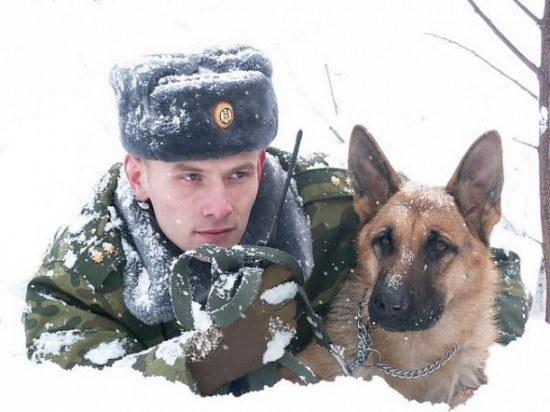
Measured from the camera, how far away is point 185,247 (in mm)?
2820

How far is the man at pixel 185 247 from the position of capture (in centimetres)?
239

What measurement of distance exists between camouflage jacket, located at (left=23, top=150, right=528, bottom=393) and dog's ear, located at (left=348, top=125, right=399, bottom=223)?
0.13 metres

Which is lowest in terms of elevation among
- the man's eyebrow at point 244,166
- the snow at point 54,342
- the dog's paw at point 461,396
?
the dog's paw at point 461,396

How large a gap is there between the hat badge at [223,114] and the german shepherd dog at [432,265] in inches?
29.5

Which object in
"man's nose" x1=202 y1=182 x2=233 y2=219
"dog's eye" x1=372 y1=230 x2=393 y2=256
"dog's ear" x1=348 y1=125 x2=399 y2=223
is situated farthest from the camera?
"dog's ear" x1=348 y1=125 x2=399 y2=223

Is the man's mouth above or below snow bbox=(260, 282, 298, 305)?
above

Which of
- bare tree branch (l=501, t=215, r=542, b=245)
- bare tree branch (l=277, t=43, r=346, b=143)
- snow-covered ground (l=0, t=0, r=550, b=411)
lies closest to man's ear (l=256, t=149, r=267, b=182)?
snow-covered ground (l=0, t=0, r=550, b=411)

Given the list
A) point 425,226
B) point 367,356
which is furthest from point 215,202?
point 367,356

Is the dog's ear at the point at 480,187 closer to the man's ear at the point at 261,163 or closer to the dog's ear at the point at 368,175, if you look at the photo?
the dog's ear at the point at 368,175

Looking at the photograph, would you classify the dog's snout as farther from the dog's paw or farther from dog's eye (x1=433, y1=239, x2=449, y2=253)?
the dog's paw

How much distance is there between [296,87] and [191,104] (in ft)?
15.9

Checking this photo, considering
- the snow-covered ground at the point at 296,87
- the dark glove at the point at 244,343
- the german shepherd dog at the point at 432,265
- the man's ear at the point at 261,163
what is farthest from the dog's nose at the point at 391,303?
the snow-covered ground at the point at 296,87

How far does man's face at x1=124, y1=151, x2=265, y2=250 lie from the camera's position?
2678mm

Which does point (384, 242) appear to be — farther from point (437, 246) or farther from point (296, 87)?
point (296, 87)
